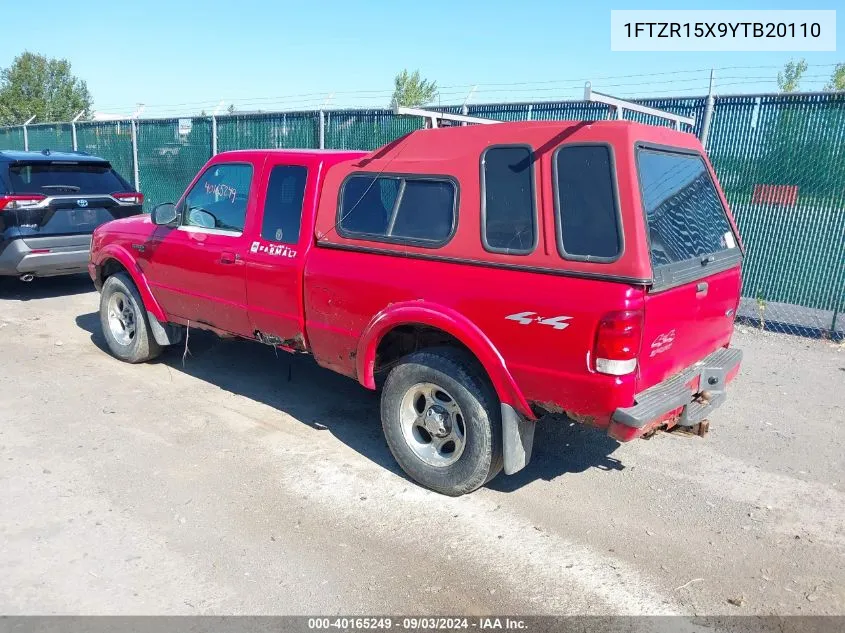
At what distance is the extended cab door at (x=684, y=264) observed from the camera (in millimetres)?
3340

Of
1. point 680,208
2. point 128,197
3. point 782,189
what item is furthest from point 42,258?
point 782,189

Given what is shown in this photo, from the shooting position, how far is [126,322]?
249 inches

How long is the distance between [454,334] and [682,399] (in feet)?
4.17

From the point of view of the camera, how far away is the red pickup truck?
3275 millimetres

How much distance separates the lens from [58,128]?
16422mm

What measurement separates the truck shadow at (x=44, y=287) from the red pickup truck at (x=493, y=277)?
17.2ft

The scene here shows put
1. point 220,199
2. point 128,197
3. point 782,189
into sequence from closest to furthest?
1. point 220,199
2. point 782,189
3. point 128,197

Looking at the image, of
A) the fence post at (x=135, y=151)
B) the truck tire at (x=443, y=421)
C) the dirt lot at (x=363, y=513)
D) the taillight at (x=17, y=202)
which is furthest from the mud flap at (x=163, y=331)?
the fence post at (x=135, y=151)

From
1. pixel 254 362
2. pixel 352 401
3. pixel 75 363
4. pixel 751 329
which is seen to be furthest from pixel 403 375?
pixel 751 329

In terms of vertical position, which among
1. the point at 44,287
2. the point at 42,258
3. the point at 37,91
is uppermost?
the point at 37,91

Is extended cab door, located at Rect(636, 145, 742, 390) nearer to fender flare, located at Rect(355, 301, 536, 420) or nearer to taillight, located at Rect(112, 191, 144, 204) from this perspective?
fender flare, located at Rect(355, 301, 536, 420)

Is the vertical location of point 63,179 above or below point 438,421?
above

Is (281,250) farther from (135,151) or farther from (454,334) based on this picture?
(135,151)

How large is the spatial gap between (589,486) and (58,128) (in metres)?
16.8
